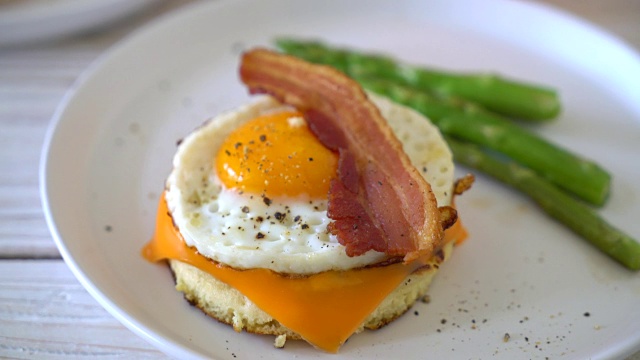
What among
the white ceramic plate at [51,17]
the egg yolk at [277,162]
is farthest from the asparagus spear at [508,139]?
the white ceramic plate at [51,17]

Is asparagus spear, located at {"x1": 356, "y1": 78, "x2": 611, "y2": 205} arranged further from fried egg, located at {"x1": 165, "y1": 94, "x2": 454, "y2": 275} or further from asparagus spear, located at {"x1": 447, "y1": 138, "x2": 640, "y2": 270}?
fried egg, located at {"x1": 165, "y1": 94, "x2": 454, "y2": 275}

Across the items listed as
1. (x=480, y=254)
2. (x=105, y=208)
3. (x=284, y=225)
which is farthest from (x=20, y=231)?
(x=480, y=254)

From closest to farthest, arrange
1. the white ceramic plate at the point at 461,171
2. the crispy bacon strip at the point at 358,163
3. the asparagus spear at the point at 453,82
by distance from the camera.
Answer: the crispy bacon strip at the point at 358,163 < the white ceramic plate at the point at 461,171 < the asparagus spear at the point at 453,82

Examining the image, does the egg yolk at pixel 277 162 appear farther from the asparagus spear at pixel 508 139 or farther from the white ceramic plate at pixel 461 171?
the asparagus spear at pixel 508 139

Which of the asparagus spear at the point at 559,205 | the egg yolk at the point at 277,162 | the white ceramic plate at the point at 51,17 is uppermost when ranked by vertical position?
the egg yolk at the point at 277,162

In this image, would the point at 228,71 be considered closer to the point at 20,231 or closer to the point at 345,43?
the point at 345,43

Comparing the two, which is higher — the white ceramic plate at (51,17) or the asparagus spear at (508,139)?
the asparagus spear at (508,139)
